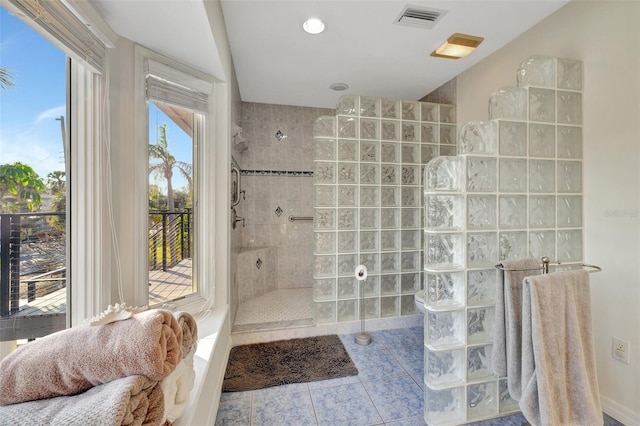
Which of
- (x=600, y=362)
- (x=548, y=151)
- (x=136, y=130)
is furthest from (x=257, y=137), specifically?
(x=600, y=362)

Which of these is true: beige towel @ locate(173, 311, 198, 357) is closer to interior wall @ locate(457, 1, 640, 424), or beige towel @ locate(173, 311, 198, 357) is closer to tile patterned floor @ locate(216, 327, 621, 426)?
tile patterned floor @ locate(216, 327, 621, 426)

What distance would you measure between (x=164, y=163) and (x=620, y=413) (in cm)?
284

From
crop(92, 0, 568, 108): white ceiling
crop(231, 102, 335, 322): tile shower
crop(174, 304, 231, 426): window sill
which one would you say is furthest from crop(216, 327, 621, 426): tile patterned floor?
crop(92, 0, 568, 108): white ceiling

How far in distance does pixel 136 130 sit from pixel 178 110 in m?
0.38

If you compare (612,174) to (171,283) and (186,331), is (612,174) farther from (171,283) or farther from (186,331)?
(171,283)

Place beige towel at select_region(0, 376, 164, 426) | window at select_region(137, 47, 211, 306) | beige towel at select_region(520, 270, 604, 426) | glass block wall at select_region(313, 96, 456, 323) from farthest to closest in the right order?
glass block wall at select_region(313, 96, 456, 323), window at select_region(137, 47, 211, 306), beige towel at select_region(520, 270, 604, 426), beige towel at select_region(0, 376, 164, 426)

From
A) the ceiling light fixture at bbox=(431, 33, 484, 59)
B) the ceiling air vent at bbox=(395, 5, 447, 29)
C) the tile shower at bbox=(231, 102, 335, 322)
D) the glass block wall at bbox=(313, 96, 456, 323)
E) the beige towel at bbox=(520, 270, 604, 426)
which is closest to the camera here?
the beige towel at bbox=(520, 270, 604, 426)

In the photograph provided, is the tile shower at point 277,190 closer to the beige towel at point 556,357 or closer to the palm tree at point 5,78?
the palm tree at point 5,78

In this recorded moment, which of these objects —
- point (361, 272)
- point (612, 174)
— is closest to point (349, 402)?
point (361, 272)

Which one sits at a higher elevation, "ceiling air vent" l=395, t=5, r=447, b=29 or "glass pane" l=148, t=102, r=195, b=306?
"ceiling air vent" l=395, t=5, r=447, b=29

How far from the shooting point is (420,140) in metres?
2.57

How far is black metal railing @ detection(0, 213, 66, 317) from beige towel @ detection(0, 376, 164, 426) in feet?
1.27

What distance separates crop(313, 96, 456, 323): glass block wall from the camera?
241 centimetres

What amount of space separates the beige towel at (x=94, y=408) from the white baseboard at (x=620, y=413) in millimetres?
2189
